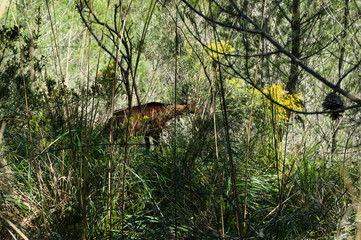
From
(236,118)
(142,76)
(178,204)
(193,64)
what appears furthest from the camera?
(142,76)

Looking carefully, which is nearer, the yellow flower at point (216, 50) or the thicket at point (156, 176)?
the yellow flower at point (216, 50)

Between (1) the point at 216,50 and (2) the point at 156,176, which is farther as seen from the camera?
(2) the point at 156,176

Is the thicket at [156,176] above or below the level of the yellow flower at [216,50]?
below

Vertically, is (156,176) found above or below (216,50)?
below

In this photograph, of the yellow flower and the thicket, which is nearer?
the yellow flower

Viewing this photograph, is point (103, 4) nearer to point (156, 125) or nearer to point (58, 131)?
point (156, 125)

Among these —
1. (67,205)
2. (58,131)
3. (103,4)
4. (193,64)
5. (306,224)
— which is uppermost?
(103,4)

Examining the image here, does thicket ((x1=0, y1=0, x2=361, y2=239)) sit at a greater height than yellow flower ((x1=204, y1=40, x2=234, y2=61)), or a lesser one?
lesser

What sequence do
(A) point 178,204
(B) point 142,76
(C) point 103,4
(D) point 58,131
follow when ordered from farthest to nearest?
(C) point 103,4, (B) point 142,76, (D) point 58,131, (A) point 178,204

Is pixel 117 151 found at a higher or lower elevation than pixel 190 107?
lower

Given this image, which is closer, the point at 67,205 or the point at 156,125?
the point at 67,205

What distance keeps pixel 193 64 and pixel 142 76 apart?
204 cm

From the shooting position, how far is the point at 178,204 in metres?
2.07

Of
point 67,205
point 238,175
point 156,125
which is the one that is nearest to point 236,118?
point 156,125
